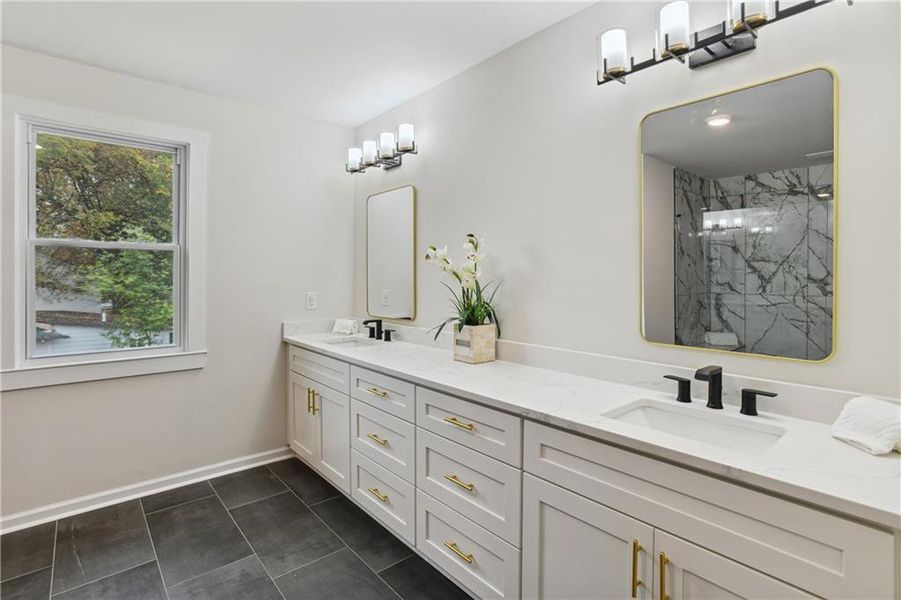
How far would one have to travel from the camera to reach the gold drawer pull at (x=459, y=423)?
171cm

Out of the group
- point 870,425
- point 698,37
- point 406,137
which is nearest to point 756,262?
point 870,425

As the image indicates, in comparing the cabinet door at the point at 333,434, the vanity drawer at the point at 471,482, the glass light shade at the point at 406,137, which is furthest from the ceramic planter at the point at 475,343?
the glass light shade at the point at 406,137

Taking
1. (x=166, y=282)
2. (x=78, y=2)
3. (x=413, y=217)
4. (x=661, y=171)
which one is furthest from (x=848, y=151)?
(x=166, y=282)

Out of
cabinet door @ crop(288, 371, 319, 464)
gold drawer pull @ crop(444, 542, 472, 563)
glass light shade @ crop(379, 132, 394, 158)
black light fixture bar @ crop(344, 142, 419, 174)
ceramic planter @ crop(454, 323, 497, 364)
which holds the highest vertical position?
glass light shade @ crop(379, 132, 394, 158)

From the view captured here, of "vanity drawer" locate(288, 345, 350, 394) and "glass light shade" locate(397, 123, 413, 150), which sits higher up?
"glass light shade" locate(397, 123, 413, 150)

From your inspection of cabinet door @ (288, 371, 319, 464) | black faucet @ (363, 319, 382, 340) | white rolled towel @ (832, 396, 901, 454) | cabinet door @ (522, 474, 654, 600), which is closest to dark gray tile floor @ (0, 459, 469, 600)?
cabinet door @ (288, 371, 319, 464)

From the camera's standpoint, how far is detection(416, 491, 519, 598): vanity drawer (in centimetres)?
159

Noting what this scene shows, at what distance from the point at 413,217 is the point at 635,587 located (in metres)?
2.32

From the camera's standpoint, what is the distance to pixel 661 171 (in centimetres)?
172

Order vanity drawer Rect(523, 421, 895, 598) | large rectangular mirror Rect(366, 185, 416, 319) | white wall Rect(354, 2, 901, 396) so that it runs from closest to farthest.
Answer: vanity drawer Rect(523, 421, 895, 598), white wall Rect(354, 2, 901, 396), large rectangular mirror Rect(366, 185, 416, 319)

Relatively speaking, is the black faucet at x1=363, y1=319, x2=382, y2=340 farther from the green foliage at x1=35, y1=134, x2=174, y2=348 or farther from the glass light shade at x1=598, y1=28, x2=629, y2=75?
the glass light shade at x1=598, y1=28, x2=629, y2=75

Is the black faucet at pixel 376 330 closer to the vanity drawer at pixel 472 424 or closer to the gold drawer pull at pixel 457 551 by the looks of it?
the vanity drawer at pixel 472 424

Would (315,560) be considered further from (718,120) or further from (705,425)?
(718,120)

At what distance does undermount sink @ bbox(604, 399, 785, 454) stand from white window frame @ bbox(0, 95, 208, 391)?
8.60 ft
